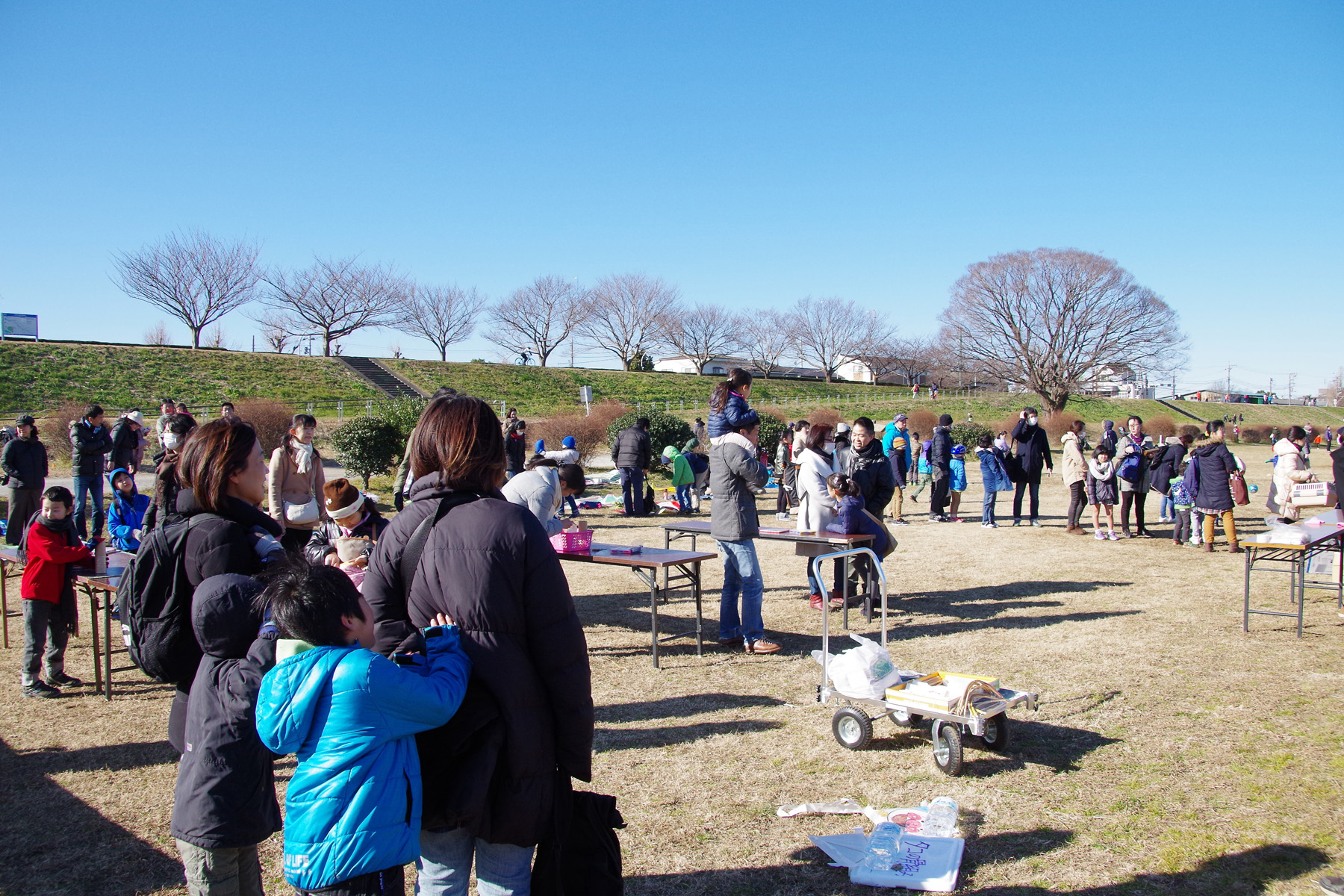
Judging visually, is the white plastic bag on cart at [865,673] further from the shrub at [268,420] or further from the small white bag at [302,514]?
the shrub at [268,420]

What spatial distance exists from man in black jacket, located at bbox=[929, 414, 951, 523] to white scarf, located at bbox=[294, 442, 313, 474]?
31.1 ft

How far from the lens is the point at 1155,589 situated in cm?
858

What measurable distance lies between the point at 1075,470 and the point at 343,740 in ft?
42.4

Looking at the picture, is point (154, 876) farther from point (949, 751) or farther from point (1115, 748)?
point (1115, 748)

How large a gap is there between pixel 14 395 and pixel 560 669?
4190 cm

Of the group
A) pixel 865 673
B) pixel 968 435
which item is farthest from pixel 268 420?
pixel 968 435

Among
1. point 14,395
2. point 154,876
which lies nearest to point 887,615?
point 154,876

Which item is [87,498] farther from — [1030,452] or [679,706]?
[1030,452]

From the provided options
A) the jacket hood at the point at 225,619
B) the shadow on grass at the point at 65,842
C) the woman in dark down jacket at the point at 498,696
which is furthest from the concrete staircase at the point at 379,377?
the woman in dark down jacket at the point at 498,696

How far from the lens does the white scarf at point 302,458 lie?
7.46 meters

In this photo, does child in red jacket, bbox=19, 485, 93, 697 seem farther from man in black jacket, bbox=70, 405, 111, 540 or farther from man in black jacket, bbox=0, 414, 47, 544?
man in black jacket, bbox=70, 405, 111, 540

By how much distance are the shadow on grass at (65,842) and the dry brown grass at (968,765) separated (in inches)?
0.5

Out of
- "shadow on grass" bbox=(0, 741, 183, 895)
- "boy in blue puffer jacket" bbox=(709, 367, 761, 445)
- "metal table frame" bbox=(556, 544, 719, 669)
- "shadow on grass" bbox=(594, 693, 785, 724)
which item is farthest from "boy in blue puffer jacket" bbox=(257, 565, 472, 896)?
"boy in blue puffer jacket" bbox=(709, 367, 761, 445)

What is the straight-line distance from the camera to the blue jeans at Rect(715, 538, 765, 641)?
20.4ft
